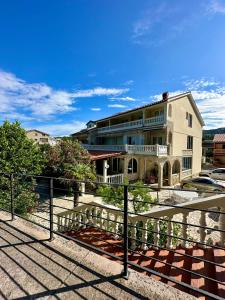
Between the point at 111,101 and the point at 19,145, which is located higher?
the point at 111,101

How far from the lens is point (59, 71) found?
20.8 metres

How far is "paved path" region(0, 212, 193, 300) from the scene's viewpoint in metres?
2.15

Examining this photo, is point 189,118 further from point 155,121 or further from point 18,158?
point 18,158

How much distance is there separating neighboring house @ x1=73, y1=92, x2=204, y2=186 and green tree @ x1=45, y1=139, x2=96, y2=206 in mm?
4058

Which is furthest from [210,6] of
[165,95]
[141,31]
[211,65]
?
[165,95]

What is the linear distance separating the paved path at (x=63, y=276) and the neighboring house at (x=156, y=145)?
15.9 metres

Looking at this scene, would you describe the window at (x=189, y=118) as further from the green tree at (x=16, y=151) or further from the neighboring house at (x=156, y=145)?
the green tree at (x=16, y=151)

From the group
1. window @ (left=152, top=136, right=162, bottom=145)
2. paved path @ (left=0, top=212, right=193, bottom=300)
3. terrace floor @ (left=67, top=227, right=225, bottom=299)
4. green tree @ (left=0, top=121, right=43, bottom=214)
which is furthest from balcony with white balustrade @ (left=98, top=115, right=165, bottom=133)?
paved path @ (left=0, top=212, right=193, bottom=300)

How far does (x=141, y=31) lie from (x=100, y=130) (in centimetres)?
1909

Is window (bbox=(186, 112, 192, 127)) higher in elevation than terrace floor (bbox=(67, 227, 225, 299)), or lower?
higher

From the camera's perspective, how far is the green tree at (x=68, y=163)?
45.7 ft

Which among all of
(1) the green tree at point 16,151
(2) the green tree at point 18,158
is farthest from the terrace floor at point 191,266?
(1) the green tree at point 16,151

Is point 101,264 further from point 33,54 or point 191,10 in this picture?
point 33,54

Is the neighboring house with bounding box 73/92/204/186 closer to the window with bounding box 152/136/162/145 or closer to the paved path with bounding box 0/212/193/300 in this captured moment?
the window with bounding box 152/136/162/145
